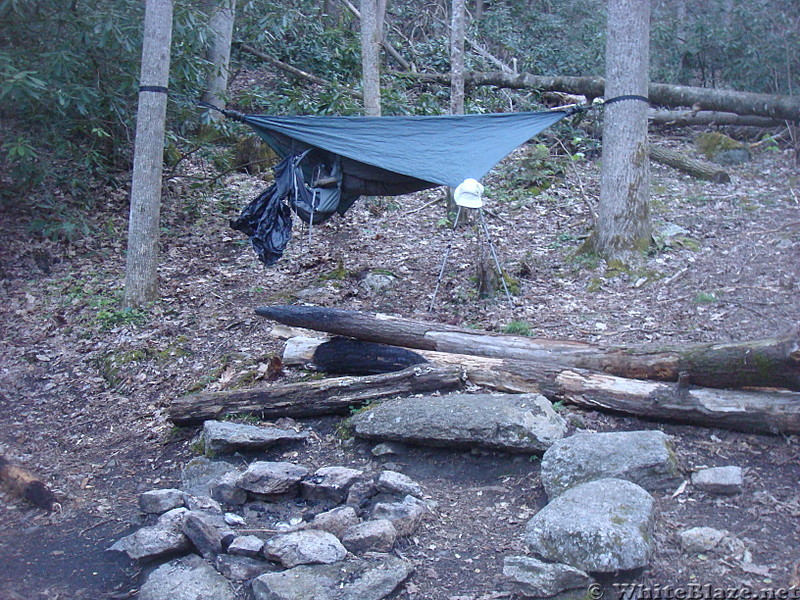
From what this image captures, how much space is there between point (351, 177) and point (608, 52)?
7.91ft

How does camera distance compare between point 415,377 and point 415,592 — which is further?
point 415,377

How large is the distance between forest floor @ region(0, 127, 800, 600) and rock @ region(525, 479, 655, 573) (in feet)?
0.49

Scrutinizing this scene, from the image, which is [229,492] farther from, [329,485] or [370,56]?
[370,56]

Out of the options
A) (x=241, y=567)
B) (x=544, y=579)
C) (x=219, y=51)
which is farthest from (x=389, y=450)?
(x=219, y=51)

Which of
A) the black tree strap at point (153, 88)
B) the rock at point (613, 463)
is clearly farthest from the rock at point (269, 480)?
the black tree strap at point (153, 88)

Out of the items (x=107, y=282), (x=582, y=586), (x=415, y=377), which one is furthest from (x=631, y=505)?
(x=107, y=282)

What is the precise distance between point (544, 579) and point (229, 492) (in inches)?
66.6

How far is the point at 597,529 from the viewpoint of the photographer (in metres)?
2.70

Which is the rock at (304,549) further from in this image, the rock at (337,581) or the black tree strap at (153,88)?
the black tree strap at (153,88)

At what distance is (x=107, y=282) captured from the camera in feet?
22.2

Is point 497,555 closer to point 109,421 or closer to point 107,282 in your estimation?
point 109,421

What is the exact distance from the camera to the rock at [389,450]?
398 centimetres

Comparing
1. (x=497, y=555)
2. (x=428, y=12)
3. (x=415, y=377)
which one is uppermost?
(x=428, y=12)

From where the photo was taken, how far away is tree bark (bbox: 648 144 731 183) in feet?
26.1
